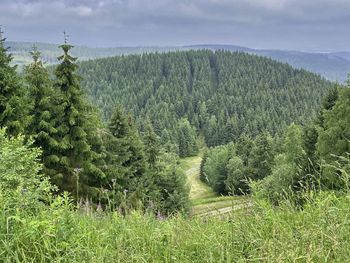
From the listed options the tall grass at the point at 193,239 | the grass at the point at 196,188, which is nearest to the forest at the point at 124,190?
the tall grass at the point at 193,239

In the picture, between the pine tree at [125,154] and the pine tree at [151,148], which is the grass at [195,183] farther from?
the pine tree at [125,154]

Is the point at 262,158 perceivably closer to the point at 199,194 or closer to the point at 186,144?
the point at 199,194

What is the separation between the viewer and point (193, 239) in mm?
4324

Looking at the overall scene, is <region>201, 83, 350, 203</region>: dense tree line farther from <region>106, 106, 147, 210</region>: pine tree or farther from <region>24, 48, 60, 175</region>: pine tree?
<region>24, 48, 60, 175</region>: pine tree

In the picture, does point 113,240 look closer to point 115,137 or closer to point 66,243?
point 66,243

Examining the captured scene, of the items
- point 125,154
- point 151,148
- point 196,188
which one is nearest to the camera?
point 125,154

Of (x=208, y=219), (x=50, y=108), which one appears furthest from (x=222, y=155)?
(x=208, y=219)

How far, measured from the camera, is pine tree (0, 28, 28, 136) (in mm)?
23766

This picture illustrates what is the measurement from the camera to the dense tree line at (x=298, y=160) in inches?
209

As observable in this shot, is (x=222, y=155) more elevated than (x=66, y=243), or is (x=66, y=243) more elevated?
(x=66, y=243)

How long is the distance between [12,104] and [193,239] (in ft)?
72.5

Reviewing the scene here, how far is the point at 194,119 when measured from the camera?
650ft

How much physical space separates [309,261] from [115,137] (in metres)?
33.2

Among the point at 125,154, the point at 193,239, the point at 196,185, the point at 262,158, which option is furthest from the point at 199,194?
the point at 193,239
